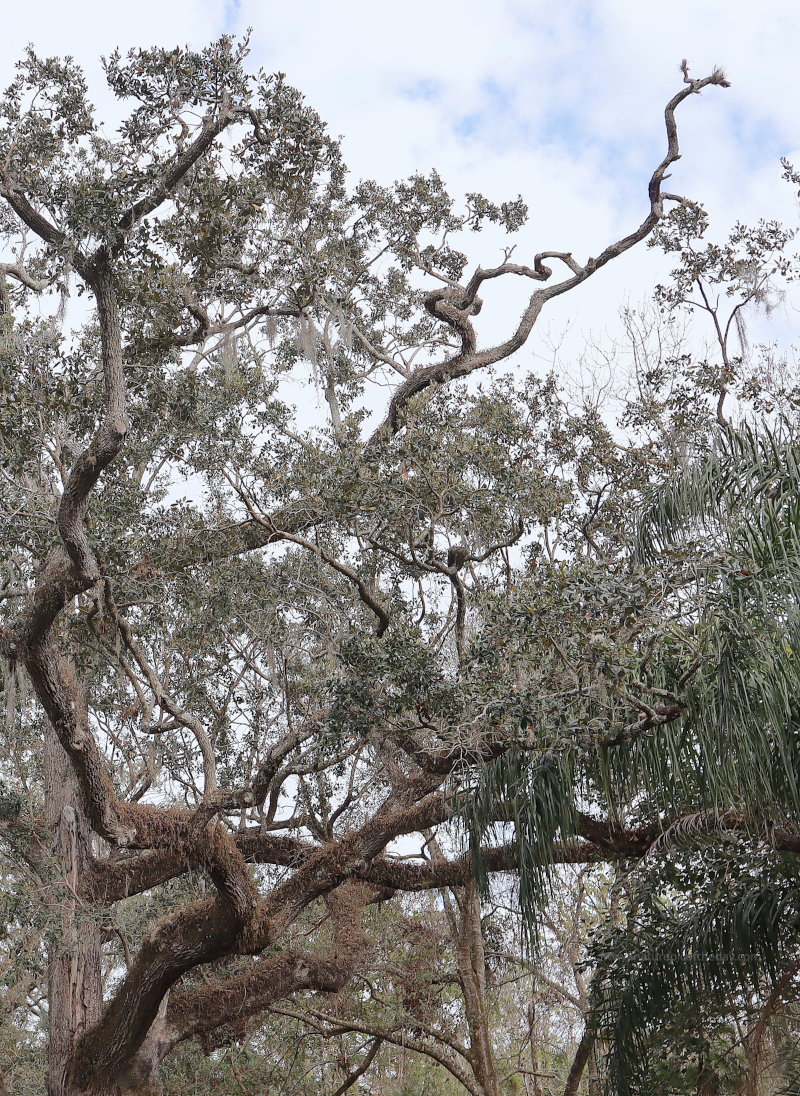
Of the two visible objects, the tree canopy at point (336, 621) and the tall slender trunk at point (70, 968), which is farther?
the tall slender trunk at point (70, 968)

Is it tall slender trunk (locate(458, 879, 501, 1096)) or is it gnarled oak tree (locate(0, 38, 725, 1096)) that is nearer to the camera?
gnarled oak tree (locate(0, 38, 725, 1096))

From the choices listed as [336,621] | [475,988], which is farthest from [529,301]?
[475,988]

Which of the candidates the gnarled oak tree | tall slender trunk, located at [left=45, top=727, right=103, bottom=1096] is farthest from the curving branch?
tall slender trunk, located at [left=45, top=727, right=103, bottom=1096]

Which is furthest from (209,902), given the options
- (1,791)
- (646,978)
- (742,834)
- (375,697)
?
(742,834)

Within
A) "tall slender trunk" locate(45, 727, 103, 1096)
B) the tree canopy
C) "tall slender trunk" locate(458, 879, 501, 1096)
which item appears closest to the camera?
the tree canopy

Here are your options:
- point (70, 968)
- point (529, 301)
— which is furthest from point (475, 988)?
point (529, 301)

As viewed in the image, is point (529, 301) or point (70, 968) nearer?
point (70, 968)

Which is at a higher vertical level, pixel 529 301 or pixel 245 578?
pixel 529 301

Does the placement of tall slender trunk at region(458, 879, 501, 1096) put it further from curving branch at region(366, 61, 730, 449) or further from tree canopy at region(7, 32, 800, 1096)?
curving branch at region(366, 61, 730, 449)

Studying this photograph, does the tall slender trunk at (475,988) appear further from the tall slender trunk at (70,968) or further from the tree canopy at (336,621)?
the tall slender trunk at (70,968)

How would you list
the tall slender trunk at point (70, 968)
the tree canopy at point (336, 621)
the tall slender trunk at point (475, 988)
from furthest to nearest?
the tall slender trunk at point (475, 988) < the tall slender trunk at point (70, 968) < the tree canopy at point (336, 621)

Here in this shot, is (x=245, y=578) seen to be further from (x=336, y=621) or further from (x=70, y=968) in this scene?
(x=70, y=968)

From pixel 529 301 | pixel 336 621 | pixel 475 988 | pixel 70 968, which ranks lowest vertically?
pixel 475 988

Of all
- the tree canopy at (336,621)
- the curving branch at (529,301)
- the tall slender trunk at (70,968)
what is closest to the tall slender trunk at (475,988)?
the tree canopy at (336,621)
